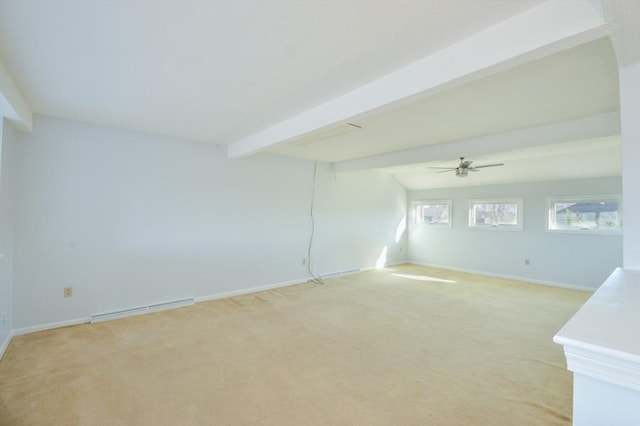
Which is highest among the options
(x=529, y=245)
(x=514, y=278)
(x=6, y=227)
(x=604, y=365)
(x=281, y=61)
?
(x=281, y=61)

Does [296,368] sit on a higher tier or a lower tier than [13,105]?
lower

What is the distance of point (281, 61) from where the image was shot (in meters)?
1.85

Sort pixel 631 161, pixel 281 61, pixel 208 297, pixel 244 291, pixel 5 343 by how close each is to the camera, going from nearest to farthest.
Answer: pixel 631 161 → pixel 281 61 → pixel 5 343 → pixel 208 297 → pixel 244 291

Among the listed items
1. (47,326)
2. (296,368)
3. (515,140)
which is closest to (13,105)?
(47,326)

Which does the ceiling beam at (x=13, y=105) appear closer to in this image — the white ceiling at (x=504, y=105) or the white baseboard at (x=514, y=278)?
the white ceiling at (x=504, y=105)

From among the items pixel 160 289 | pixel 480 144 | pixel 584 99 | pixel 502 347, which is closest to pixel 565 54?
pixel 584 99

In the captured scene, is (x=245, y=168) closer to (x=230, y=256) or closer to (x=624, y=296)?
(x=230, y=256)

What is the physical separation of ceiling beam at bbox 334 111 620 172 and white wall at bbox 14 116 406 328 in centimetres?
183

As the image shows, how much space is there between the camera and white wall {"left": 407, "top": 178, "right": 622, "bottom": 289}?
4867 millimetres

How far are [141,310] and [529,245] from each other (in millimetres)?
6841

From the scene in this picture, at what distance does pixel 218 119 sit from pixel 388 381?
9.76 feet

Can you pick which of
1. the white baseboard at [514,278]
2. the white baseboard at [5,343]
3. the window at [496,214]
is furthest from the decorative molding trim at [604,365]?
the window at [496,214]

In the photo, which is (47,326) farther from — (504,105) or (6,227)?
(504,105)

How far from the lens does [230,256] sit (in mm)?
4297
